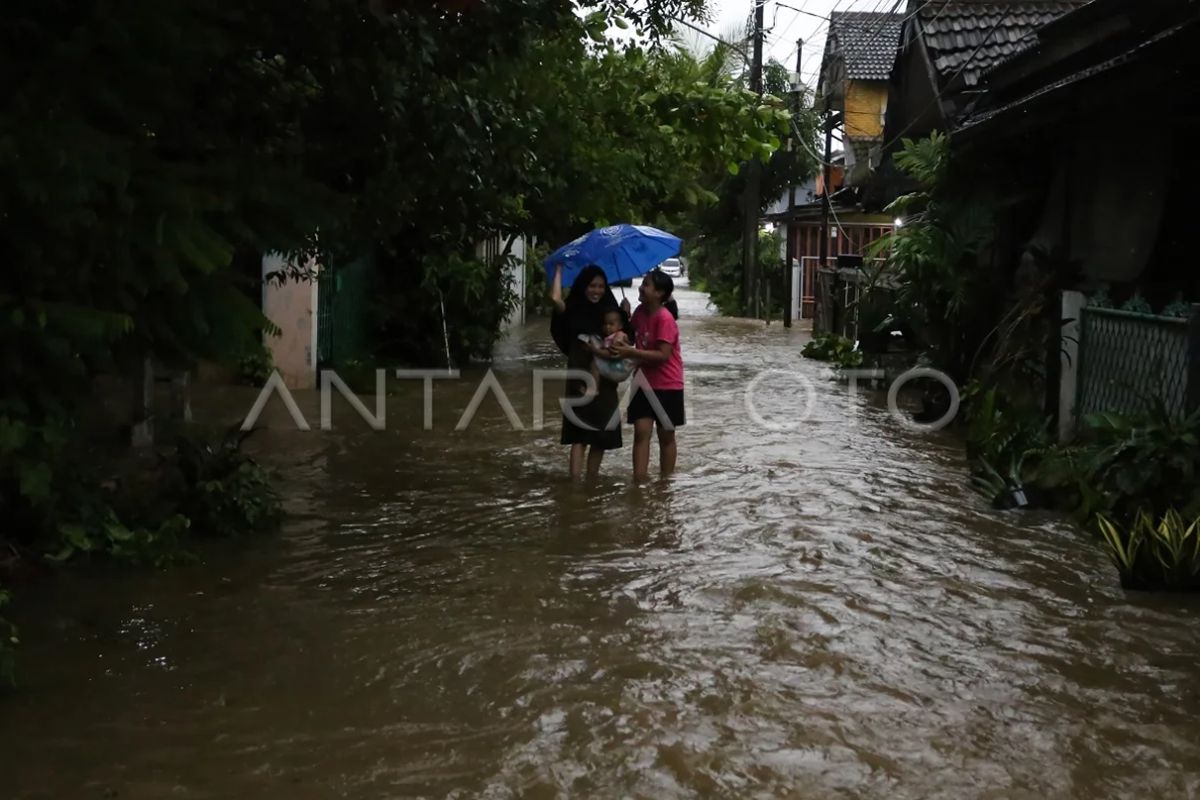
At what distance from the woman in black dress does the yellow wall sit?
28102 mm

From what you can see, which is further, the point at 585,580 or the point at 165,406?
the point at 165,406

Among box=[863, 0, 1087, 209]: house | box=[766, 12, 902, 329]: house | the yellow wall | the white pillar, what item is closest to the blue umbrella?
the white pillar

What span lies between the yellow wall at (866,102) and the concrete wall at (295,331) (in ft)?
79.1

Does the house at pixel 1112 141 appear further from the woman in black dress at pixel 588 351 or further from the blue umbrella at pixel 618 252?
the woman in black dress at pixel 588 351

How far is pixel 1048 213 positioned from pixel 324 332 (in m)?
8.90

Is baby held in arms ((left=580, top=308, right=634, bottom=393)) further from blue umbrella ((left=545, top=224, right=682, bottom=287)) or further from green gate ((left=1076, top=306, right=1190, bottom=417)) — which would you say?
green gate ((left=1076, top=306, right=1190, bottom=417))

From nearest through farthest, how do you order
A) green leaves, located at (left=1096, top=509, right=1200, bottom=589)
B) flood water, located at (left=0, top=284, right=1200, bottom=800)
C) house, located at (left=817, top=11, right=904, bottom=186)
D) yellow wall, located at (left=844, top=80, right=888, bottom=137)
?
flood water, located at (left=0, top=284, right=1200, bottom=800) → green leaves, located at (left=1096, top=509, right=1200, bottom=589) → house, located at (left=817, top=11, right=904, bottom=186) → yellow wall, located at (left=844, top=80, right=888, bottom=137)

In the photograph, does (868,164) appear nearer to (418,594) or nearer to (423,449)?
(423,449)

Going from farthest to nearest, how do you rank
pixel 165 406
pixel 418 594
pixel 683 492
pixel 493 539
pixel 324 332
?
pixel 324 332
pixel 165 406
pixel 683 492
pixel 493 539
pixel 418 594

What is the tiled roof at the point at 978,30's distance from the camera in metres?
18.2

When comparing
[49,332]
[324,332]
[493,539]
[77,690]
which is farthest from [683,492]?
[324,332]

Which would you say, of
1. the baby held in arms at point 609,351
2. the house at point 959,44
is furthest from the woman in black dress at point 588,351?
the house at point 959,44

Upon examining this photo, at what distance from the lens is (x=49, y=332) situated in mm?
4516

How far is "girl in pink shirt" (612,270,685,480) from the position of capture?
981 cm
